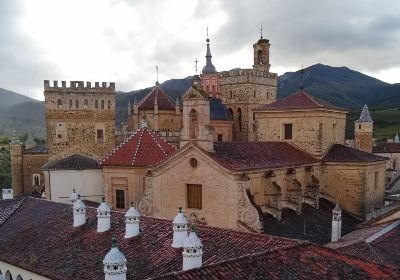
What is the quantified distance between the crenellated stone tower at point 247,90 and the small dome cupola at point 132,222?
2686cm

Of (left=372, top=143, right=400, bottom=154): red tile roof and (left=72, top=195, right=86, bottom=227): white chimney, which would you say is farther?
(left=372, top=143, right=400, bottom=154): red tile roof

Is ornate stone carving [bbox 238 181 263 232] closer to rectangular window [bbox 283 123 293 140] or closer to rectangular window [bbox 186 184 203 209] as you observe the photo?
rectangular window [bbox 186 184 203 209]

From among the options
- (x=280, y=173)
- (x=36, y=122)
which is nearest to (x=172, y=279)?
(x=280, y=173)

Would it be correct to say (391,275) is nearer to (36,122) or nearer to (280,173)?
(280,173)

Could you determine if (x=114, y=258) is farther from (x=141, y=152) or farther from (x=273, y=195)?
(x=141, y=152)

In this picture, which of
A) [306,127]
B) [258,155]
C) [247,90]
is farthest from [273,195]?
[247,90]

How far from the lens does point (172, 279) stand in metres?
10.2

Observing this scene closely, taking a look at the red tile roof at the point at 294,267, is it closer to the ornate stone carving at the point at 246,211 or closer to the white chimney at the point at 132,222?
the white chimney at the point at 132,222

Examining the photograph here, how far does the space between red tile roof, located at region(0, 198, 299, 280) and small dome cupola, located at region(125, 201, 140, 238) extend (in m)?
0.24

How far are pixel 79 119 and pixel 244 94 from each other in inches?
566

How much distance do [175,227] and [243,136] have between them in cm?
2939

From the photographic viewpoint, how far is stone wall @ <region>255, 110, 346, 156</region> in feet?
91.1

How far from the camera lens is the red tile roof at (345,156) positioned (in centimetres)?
2686

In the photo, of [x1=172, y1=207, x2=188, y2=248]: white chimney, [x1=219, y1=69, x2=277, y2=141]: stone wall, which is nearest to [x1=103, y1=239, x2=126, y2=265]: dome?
[x1=172, y1=207, x2=188, y2=248]: white chimney
